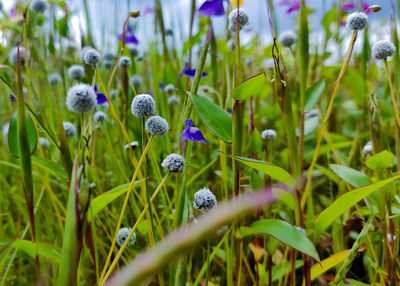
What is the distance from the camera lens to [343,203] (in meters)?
0.40

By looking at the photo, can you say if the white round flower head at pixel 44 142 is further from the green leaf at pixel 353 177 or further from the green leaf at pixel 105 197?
the green leaf at pixel 353 177

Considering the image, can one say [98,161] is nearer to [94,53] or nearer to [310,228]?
[94,53]

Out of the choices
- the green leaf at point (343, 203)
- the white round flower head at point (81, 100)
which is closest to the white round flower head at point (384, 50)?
the green leaf at point (343, 203)

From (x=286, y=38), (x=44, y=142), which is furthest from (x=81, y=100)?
(x=286, y=38)

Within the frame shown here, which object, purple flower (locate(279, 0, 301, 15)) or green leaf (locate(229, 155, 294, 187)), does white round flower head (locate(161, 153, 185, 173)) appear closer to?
green leaf (locate(229, 155, 294, 187))

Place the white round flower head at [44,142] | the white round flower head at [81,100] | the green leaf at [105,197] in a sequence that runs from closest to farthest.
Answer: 1. the white round flower head at [81,100]
2. the green leaf at [105,197]
3. the white round flower head at [44,142]

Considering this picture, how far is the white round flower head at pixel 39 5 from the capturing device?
34.3 inches

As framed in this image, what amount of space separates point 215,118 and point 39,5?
2.14 feet

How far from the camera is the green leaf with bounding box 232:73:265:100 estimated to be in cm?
40

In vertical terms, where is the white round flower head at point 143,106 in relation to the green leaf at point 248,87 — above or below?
below

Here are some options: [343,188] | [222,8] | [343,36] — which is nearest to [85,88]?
[222,8]

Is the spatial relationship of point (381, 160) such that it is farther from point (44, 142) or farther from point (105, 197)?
point (44, 142)

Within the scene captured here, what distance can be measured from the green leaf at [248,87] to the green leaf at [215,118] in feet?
0.16

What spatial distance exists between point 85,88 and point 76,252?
0.13 m
